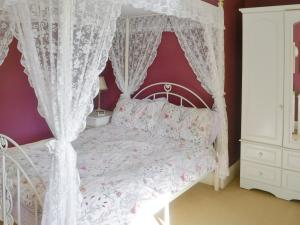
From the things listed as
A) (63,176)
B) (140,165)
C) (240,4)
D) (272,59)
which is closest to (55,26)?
(63,176)

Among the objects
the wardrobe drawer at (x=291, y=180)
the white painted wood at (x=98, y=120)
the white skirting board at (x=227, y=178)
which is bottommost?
the white skirting board at (x=227, y=178)

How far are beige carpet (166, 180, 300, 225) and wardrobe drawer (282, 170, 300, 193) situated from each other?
0.17 metres

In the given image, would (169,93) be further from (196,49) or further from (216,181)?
(216,181)

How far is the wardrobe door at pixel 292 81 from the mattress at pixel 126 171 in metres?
0.87

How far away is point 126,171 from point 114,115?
162 centimetres

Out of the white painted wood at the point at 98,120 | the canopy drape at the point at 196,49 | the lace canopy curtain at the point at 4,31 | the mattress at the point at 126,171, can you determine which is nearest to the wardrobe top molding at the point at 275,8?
the canopy drape at the point at 196,49

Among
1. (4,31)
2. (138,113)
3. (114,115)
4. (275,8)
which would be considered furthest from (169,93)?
(4,31)

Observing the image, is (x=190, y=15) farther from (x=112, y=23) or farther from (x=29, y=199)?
(x=29, y=199)

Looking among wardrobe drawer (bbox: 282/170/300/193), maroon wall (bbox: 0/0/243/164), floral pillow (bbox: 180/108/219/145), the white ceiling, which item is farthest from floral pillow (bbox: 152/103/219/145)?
the white ceiling

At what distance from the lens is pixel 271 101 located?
3568 millimetres

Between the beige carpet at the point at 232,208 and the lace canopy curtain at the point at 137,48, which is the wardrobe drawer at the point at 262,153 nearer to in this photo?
the beige carpet at the point at 232,208

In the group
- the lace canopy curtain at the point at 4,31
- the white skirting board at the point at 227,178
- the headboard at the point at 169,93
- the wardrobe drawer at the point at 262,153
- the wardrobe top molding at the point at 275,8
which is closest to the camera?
the lace canopy curtain at the point at 4,31

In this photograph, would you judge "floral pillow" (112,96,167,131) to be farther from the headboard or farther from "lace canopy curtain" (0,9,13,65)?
"lace canopy curtain" (0,9,13,65)

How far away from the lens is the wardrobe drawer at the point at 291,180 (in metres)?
3.46
